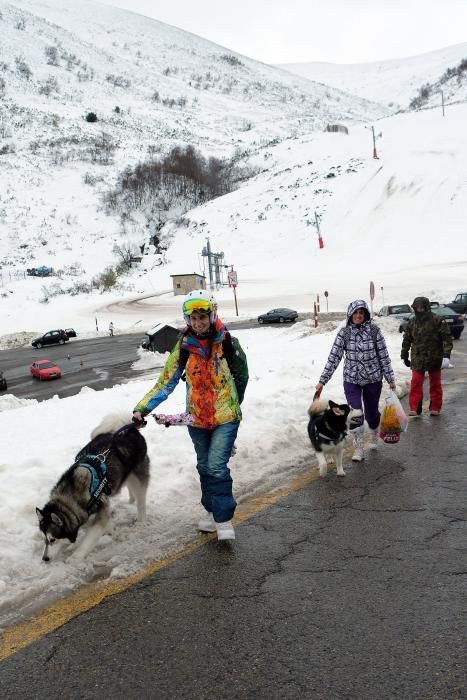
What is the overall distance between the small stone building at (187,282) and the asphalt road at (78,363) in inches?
571

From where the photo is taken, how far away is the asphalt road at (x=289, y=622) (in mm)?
2906

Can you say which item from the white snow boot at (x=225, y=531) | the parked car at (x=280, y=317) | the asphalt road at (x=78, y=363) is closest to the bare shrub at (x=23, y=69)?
the asphalt road at (x=78, y=363)

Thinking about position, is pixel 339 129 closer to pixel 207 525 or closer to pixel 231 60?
pixel 231 60

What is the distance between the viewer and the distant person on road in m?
9.05

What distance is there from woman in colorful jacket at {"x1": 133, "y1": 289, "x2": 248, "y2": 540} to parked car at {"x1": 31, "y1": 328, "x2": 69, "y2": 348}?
3956 centimetres

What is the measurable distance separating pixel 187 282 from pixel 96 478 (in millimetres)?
54437

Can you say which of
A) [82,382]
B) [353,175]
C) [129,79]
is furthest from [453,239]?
[129,79]

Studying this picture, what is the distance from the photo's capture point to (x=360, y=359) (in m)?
7.14

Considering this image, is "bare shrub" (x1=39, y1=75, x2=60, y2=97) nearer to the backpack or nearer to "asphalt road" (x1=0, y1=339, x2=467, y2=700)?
the backpack

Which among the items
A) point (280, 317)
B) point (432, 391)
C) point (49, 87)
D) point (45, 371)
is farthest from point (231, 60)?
point (432, 391)

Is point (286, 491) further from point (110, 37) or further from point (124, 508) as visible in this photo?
point (110, 37)

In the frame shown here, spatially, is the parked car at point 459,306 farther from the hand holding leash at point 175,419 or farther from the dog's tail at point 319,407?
the hand holding leash at point 175,419

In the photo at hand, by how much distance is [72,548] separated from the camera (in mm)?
4551

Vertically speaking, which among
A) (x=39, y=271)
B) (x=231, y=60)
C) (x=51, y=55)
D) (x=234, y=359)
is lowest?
(x=234, y=359)
